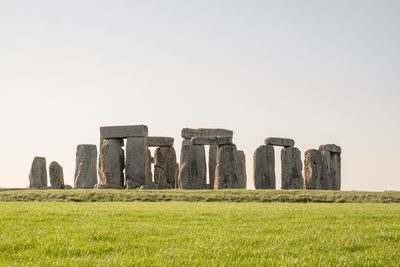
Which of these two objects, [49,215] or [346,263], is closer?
[346,263]

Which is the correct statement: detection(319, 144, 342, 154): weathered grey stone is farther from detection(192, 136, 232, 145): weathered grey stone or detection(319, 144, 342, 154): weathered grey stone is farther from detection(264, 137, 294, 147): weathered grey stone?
detection(192, 136, 232, 145): weathered grey stone

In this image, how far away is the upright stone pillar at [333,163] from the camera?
27.4m

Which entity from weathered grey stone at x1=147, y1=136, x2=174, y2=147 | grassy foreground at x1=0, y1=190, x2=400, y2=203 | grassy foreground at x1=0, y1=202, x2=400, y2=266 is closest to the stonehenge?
weathered grey stone at x1=147, y1=136, x2=174, y2=147

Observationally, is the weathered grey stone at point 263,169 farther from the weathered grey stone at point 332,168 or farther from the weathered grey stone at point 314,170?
the weathered grey stone at point 332,168

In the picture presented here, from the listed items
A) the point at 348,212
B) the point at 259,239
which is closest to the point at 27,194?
the point at 348,212

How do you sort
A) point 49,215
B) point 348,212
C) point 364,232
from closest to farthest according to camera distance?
point 364,232 < point 49,215 < point 348,212

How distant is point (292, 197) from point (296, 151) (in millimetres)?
8290

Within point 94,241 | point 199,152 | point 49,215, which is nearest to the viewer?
point 94,241

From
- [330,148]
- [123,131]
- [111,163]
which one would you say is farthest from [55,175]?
[330,148]

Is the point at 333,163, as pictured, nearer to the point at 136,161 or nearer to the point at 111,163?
the point at 136,161

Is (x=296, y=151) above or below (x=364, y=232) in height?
above

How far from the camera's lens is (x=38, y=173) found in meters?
27.6

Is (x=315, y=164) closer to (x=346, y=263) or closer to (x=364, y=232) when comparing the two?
(x=364, y=232)

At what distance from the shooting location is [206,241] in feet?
24.8
